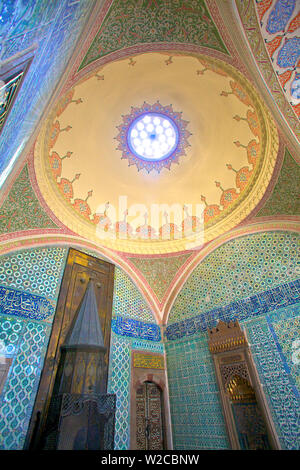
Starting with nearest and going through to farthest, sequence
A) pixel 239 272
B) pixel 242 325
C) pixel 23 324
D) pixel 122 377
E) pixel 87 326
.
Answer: pixel 23 324, pixel 87 326, pixel 242 325, pixel 122 377, pixel 239 272

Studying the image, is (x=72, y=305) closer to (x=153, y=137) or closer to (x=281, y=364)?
(x=281, y=364)

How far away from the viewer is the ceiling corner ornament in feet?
19.3

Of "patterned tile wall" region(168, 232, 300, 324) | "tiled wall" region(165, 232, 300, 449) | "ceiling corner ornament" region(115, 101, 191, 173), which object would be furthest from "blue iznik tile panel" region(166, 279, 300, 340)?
"ceiling corner ornament" region(115, 101, 191, 173)

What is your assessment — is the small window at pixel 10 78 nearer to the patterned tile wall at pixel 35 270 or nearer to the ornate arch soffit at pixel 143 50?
the ornate arch soffit at pixel 143 50

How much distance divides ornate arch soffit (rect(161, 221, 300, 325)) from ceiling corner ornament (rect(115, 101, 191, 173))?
242cm

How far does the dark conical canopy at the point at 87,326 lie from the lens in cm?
446

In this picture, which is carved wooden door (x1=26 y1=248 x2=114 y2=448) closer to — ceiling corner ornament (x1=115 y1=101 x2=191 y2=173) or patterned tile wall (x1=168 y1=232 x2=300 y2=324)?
patterned tile wall (x1=168 y1=232 x2=300 y2=324)

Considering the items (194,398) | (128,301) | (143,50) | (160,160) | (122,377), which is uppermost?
(160,160)

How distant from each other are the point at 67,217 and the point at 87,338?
290 cm

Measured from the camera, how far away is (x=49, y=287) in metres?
5.17

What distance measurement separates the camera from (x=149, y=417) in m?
5.29

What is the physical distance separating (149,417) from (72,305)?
298cm

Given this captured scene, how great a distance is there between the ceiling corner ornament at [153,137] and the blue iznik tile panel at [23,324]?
3189 millimetres

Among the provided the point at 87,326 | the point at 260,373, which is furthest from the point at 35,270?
the point at 260,373
